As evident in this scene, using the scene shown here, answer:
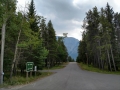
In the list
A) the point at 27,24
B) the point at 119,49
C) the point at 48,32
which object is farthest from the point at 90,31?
the point at 27,24

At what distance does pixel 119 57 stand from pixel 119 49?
6.19ft

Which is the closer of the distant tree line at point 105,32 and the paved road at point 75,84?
the paved road at point 75,84

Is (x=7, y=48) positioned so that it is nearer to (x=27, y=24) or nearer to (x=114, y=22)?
(x=27, y=24)

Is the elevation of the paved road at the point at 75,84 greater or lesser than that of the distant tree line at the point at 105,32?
lesser

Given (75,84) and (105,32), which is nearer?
(75,84)

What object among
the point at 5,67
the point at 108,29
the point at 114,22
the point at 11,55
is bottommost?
the point at 5,67

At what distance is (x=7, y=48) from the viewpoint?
16.7 metres

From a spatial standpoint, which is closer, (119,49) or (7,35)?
(7,35)

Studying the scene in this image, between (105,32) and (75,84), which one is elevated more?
(105,32)

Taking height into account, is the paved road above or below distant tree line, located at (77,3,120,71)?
below

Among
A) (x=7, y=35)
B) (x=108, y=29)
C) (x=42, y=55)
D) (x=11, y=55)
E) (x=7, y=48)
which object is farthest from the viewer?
(x=108, y=29)

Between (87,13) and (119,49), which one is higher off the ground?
(87,13)

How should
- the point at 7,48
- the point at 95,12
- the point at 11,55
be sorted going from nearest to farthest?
1. the point at 7,48
2. the point at 11,55
3. the point at 95,12

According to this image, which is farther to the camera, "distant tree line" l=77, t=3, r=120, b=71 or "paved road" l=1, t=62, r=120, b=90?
"distant tree line" l=77, t=3, r=120, b=71
